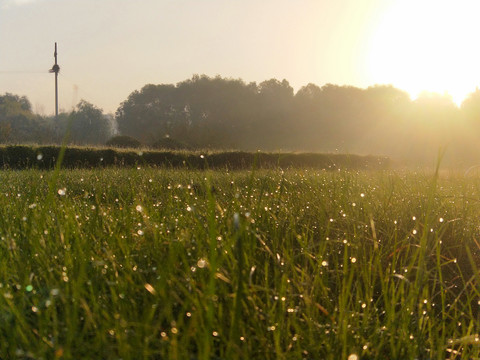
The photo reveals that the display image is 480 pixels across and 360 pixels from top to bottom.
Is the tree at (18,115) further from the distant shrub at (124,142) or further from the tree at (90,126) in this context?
the distant shrub at (124,142)

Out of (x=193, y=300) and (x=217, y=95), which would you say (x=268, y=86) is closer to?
(x=217, y=95)

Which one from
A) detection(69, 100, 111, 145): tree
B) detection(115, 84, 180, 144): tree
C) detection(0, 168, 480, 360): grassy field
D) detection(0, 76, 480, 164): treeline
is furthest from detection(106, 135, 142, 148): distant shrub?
detection(115, 84, 180, 144): tree

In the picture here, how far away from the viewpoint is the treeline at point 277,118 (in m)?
32.2

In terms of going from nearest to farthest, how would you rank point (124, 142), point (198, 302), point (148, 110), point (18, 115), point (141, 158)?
point (198, 302) → point (141, 158) → point (124, 142) → point (18, 115) → point (148, 110)

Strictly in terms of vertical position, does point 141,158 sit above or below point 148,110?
below

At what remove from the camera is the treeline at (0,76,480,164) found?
106 feet

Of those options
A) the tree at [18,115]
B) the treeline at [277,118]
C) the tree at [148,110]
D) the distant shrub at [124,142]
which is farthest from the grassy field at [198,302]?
the tree at [148,110]

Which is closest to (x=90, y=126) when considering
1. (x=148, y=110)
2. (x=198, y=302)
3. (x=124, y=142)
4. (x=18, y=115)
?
(x=148, y=110)

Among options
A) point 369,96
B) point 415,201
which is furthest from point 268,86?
point 415,201

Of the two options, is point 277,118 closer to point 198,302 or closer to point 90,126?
point 90,126

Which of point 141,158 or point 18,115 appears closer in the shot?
point 141,158

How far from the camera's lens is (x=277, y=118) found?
38500mm

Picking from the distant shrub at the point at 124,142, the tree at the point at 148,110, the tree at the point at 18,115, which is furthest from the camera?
the tree at the point at 148,110

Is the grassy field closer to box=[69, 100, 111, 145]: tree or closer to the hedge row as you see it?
the hedge row
